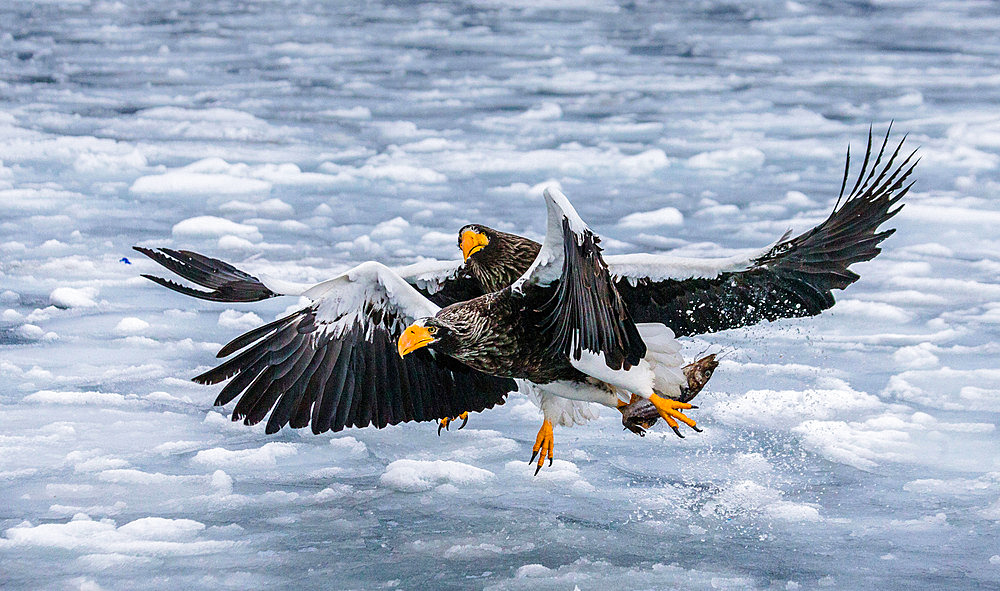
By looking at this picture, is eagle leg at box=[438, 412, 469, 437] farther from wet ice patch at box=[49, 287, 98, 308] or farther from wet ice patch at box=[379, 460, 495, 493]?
wet ice patch at box=[49, 287, 98, 308]

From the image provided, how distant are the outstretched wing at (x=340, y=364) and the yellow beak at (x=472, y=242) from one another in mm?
285

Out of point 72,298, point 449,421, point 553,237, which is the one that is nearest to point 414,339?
point 553,237

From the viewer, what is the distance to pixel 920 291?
7004 millimetres

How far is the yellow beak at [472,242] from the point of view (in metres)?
4.68

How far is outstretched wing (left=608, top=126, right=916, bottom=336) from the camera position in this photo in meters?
4.44

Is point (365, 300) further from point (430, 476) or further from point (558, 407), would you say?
point (558, 407)

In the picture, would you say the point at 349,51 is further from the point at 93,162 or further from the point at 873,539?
the point at 873,539

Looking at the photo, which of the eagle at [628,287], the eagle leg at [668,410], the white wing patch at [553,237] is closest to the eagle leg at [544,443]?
the eagle at [628,287]

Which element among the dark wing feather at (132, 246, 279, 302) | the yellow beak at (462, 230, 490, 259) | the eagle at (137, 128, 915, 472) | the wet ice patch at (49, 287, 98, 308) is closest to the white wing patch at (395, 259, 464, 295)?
the eagle at (137, 128, 915, 472)

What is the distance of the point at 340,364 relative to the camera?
15.8ft

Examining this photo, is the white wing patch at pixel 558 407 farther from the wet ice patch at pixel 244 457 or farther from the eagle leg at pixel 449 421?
the wet ice patch at pixel 244 457

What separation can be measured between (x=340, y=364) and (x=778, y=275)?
1767 mm

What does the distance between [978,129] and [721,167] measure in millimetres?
2384

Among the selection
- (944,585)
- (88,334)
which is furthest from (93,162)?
(944,585)
